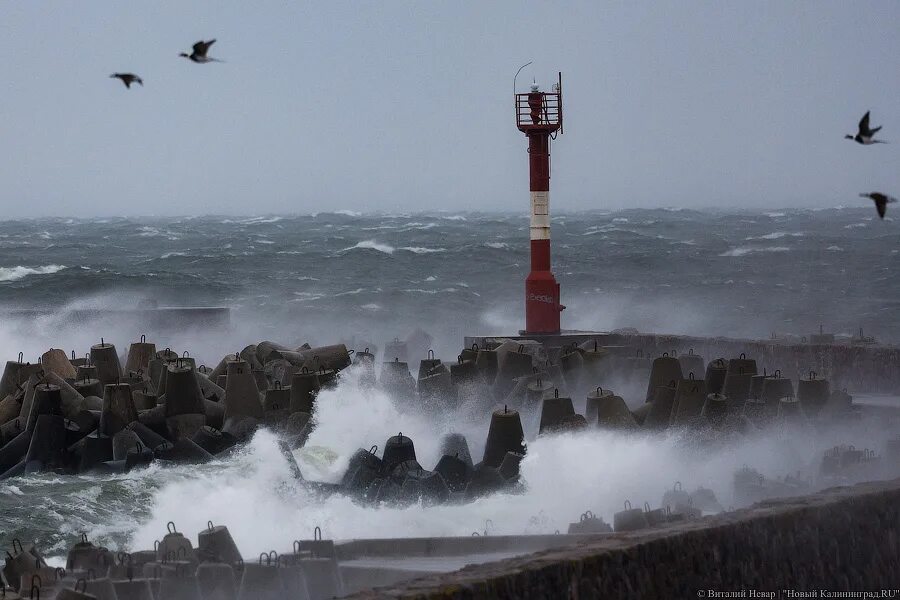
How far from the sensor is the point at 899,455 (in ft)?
29.5

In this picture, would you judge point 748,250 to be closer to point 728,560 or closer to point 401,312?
point 401,312

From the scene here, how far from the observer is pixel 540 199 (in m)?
15.5

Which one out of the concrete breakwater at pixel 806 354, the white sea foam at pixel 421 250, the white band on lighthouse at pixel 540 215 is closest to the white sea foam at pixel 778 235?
the white sea foam at pixel 421 250

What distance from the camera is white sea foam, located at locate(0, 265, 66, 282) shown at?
3734cm

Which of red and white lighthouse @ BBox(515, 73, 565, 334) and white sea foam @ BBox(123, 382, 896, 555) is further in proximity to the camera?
red and white lighthouse @ BBox(515, 73, 565, 334)

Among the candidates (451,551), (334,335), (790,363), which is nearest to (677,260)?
(334,335)

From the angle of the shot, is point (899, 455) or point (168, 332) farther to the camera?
point (168, 332)

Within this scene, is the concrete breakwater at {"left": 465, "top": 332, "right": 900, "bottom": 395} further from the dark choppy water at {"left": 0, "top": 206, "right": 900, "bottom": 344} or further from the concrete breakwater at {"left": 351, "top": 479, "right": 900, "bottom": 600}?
the dark choppy water at {"left": 0, "top": 206, "right": 900, "bottom": 344}

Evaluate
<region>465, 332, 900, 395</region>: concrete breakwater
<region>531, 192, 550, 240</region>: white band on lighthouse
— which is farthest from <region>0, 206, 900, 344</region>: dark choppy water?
<region>465, 332, 900, 395</region>: concrete breakwater

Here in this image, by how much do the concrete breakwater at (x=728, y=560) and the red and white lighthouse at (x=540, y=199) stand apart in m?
9.08

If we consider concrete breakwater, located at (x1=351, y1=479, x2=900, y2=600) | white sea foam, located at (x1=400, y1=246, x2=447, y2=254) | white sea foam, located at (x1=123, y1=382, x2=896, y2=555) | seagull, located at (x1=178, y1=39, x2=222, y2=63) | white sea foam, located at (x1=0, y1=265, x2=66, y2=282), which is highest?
seagull, located at (x1=178, y1=39, x2=222, y2=63)

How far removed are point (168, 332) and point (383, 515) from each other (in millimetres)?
10956

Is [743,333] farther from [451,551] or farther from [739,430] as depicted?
[451,551]

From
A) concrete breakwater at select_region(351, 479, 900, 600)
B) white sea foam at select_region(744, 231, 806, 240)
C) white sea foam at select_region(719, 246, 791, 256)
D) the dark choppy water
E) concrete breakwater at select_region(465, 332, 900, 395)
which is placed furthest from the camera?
white sea foam at select_region(744, 231, 806, 240)
